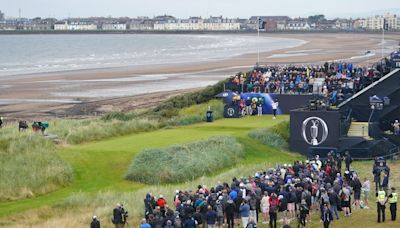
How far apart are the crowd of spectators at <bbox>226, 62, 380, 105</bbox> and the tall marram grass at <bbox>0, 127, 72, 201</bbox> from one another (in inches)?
515

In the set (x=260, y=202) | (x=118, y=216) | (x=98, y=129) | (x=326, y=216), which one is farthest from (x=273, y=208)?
(x=98, y=129)

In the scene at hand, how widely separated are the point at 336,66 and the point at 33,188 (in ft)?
71.8

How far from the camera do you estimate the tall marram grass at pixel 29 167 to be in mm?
22984

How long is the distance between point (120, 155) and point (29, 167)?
3542 mm

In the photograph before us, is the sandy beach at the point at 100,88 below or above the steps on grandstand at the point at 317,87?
below

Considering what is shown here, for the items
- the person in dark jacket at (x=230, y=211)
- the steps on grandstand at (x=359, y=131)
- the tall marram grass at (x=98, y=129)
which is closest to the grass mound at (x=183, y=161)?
the tall marram grass at (x=98, y=129)

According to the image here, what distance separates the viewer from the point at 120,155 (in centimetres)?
2614

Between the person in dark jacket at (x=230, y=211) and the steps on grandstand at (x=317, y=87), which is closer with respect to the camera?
the person in dark jacket at (x=230, y=211)

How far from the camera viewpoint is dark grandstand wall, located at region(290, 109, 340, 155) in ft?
95.2

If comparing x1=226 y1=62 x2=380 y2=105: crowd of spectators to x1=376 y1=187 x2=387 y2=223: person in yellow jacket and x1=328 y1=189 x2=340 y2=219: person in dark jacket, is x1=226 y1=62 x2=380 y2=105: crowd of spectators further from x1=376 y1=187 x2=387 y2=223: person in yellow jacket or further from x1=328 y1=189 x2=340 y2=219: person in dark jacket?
x1=328 y1=189 x2=340 y2=219: person in dark jacket

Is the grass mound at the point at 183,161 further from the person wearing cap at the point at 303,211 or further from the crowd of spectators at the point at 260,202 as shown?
the person wearing cap at the point at 303,211

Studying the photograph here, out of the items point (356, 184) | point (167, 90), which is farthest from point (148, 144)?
point (167, 90)

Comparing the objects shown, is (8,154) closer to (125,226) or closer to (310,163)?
(125,226)

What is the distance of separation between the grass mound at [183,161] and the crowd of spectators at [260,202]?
4.76m
